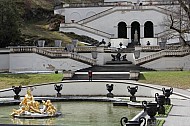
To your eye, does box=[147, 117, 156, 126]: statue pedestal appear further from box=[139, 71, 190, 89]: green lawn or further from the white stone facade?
the white stone facade

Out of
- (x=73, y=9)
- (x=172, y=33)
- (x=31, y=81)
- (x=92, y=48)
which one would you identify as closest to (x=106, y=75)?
(x=31, y=81)

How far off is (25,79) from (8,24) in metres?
12.7

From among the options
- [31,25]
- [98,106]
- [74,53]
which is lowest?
[98,106]

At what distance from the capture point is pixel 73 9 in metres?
77.8

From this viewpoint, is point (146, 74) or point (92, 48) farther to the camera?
point (92, 48)

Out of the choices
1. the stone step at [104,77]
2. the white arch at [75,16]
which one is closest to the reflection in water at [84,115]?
the stone step at [104,77]

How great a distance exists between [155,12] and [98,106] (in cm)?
4325

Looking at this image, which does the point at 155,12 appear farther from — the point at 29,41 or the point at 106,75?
the point at 106,75

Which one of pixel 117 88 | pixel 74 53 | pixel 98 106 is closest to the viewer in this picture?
pixel 98 106

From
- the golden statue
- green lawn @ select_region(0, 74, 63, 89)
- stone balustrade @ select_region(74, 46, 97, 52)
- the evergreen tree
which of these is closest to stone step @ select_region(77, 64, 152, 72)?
stone balustrade @ select_region(74, 46, 97, 52)

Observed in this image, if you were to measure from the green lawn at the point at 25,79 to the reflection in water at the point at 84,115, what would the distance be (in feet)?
30.9

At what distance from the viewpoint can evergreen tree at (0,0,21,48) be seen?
5369 centimetres

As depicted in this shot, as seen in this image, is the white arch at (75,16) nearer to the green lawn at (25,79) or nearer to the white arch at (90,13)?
the white arch at (90,13)

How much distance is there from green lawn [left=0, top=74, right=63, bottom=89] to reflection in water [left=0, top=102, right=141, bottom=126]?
371 inches
